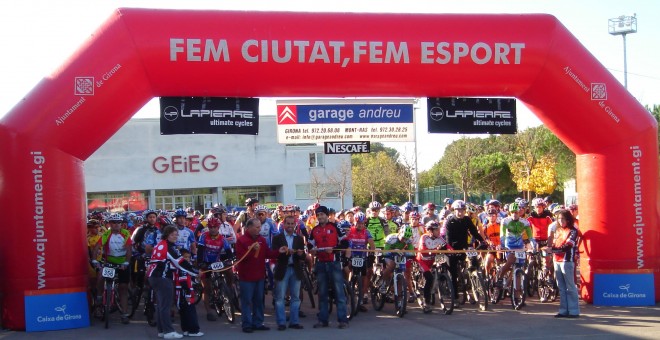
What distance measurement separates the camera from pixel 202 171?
4934 cm

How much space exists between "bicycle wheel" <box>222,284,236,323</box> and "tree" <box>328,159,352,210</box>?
118ft

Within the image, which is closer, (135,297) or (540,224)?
(135,297)

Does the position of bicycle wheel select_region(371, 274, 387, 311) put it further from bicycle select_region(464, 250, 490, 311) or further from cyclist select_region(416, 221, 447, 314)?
bicycle select_region(464, 250, 490, 311)

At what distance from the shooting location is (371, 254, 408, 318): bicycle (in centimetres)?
1218

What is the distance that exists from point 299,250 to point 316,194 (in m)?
37.9

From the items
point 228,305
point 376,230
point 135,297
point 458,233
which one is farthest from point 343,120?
point 135,297

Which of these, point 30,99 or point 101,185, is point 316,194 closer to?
point 101,185

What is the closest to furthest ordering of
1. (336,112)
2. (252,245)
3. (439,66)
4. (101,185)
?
(252,245), (439,66), (336,112), (101,185)

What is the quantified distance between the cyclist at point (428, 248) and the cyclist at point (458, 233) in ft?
0.98

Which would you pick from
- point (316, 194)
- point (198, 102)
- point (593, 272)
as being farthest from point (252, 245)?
point (316, 194)

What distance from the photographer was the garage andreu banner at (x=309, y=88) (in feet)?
36.5

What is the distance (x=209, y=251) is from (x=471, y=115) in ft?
17.3

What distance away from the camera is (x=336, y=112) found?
42.8 ft

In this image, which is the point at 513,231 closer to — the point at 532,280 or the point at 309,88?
the point at 532,280
